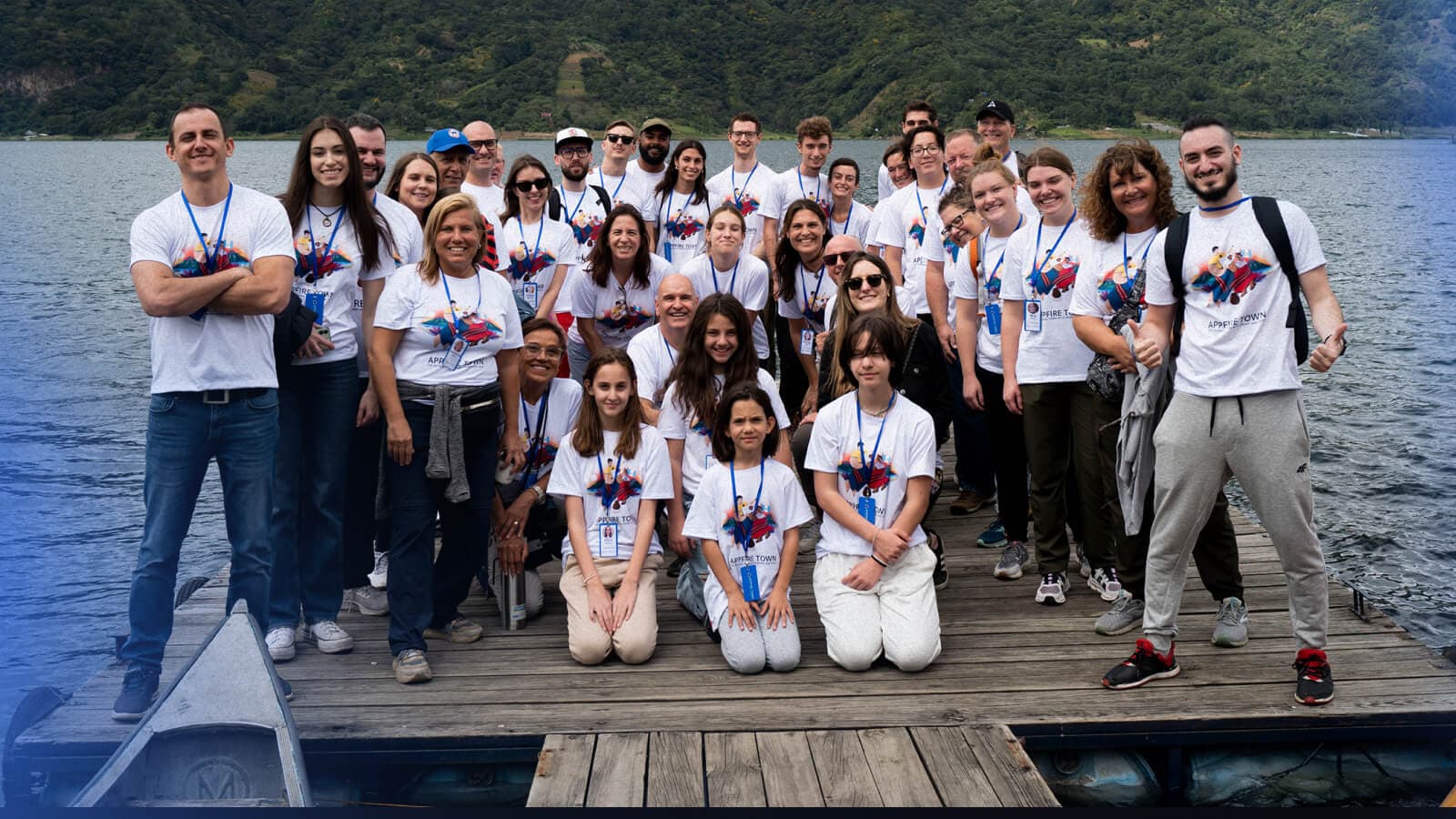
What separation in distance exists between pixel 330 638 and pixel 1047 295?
3630 mm

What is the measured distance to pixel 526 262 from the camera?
681 cm

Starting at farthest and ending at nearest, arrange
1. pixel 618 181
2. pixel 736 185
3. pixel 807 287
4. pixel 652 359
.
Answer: pixel 736 185 < pixel 618 181 < pixel 807 287 < pixel 652 359

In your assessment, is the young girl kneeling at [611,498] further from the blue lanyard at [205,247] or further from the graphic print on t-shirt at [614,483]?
the blue lanyard at [205,247]

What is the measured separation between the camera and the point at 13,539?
12664 millimetres

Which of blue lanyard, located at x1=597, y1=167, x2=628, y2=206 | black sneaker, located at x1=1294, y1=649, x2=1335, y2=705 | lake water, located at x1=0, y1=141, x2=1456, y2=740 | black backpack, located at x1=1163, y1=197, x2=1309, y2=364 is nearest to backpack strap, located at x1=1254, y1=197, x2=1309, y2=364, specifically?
black backpack, located at x1=1163, y1=197, x2=1309, y2=364

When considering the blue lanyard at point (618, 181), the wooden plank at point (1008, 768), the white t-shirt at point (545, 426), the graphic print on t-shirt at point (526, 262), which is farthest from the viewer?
the blue lanyard at point (618, 181)

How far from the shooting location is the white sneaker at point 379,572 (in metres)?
6.23

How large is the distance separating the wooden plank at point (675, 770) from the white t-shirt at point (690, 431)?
164 centimetres

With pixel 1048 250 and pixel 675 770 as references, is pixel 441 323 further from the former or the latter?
pixel 1048 250

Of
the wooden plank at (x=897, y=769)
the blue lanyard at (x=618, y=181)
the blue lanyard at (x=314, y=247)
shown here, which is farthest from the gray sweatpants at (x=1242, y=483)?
the blue lanyard at (x=618, y=181)

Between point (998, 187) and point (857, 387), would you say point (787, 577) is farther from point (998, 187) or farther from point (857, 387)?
point (998, 187)

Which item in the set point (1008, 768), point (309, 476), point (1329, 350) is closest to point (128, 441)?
point (309, 476)

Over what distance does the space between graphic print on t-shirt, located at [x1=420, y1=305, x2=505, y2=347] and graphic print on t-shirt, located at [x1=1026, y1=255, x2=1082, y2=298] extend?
2.47m

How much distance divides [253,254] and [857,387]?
2665 mm
